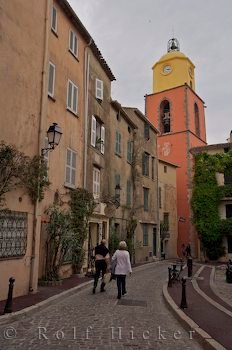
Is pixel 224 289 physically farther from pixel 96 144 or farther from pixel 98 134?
pixel 98 134

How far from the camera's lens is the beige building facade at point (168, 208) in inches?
1224

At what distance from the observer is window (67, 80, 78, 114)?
13625 mm

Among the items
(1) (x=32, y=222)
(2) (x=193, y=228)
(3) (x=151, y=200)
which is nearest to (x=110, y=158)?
(3) (x=151, y=200)

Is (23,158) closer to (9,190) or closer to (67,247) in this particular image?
(9,190)

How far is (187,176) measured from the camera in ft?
113

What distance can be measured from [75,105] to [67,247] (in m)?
6.13

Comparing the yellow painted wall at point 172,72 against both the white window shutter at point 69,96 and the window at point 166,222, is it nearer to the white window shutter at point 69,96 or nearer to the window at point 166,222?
the window at point 166,222

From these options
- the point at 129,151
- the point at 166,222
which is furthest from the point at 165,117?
the point at 129,151

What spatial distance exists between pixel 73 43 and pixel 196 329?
1242cm

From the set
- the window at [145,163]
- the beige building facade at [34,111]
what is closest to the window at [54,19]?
the beige building facade at [34,111]

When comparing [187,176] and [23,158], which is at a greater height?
[187,176]

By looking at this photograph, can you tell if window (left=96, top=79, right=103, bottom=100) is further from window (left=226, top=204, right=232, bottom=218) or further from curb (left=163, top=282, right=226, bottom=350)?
window (left=226, top=204, right=232, bottom=218)

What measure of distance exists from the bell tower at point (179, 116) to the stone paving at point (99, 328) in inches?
993

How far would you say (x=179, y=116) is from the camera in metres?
38.1
